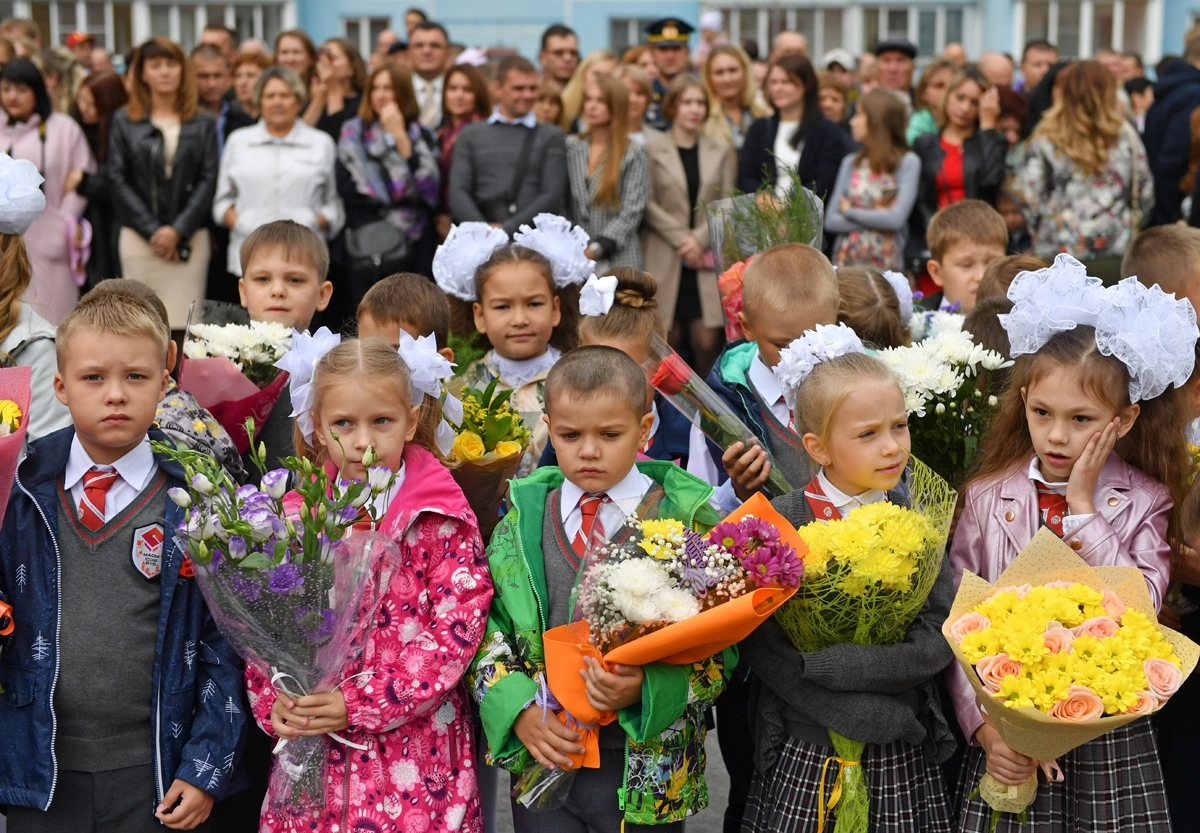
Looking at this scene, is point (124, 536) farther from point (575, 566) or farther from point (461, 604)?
point (575, 566)

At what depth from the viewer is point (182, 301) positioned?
888cm

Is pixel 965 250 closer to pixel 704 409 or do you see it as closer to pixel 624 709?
pixel 704 409

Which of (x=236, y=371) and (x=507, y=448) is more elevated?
(x=236, y=371)

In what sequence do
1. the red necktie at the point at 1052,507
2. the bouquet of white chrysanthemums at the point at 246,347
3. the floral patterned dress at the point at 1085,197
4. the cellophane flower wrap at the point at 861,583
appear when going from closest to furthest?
the cellophane flower wrap at the point at 861,583 → the red necktie at the point at 1052,507 → the bouquet of white chrysanthemums at the point at 246,347 → the floral patterned dress at the point at 1085,197

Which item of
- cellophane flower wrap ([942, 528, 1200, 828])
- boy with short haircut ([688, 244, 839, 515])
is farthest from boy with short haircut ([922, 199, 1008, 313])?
→ cellophane flower wrap ([942, 528, 1200, 828])

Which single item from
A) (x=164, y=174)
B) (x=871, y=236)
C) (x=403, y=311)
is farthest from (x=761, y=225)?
(x=164, y=174)

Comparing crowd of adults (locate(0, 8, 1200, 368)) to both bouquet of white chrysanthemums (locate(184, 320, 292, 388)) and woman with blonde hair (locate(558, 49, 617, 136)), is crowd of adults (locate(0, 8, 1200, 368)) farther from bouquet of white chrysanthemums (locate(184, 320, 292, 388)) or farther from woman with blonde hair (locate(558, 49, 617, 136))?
bouquet of white chrysanthemums (locate(184, 320, 292, 388))

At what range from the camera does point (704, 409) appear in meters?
3.89

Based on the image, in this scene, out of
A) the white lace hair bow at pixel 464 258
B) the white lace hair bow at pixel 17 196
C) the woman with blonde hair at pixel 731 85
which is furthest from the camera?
the woman with blonde hair at pixel 731 85

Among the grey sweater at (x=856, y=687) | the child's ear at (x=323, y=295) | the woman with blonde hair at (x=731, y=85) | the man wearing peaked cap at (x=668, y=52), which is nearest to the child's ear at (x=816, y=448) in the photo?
the grey sweater at (x=856, y=687)

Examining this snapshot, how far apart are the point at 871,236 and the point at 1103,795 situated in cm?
568

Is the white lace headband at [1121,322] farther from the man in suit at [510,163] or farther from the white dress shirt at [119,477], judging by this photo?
the man in suit at [510,163]

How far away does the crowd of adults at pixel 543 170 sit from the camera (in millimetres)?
8367

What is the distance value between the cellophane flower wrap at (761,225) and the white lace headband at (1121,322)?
4.57 ft
